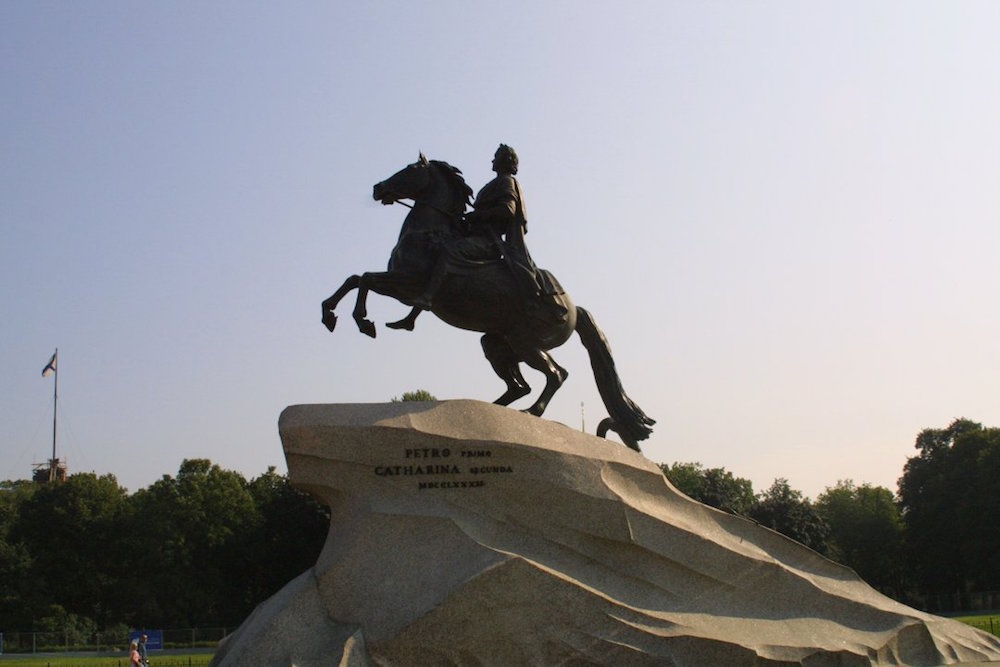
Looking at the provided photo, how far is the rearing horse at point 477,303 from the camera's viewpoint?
1233 centimetres

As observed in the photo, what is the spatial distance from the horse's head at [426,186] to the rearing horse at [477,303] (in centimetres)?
1

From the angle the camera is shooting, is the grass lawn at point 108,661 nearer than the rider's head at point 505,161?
No

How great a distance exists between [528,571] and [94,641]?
3447cm

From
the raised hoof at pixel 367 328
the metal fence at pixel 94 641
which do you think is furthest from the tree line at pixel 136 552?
the raised hoof at pixel 367 328

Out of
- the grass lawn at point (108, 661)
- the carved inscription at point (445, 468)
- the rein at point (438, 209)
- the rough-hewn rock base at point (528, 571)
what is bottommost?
the grass lawn at point (108, 661)

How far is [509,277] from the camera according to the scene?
1262cm

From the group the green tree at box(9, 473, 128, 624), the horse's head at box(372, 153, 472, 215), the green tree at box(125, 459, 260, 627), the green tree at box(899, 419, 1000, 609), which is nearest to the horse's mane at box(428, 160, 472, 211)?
the horse's head at box(372, 153, 472, 215)

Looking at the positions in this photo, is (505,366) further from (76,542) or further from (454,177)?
(76,542)

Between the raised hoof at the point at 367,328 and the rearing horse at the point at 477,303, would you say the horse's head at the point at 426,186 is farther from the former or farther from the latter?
the raised hoof at the point at 367,328

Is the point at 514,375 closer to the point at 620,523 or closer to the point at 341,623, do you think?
the point at 620,523

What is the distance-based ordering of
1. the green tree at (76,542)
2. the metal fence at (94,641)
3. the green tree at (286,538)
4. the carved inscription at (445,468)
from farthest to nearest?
the green tree at (76,542)
the green tree at (286,538)
the metal fence at (94,641)
the carved inscription at (445,468)

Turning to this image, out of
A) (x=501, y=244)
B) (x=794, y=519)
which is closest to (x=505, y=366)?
(x=501, y=244)

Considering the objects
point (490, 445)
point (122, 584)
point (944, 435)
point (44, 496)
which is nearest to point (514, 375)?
point (490, 445)

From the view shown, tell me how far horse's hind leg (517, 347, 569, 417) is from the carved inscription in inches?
79.7
